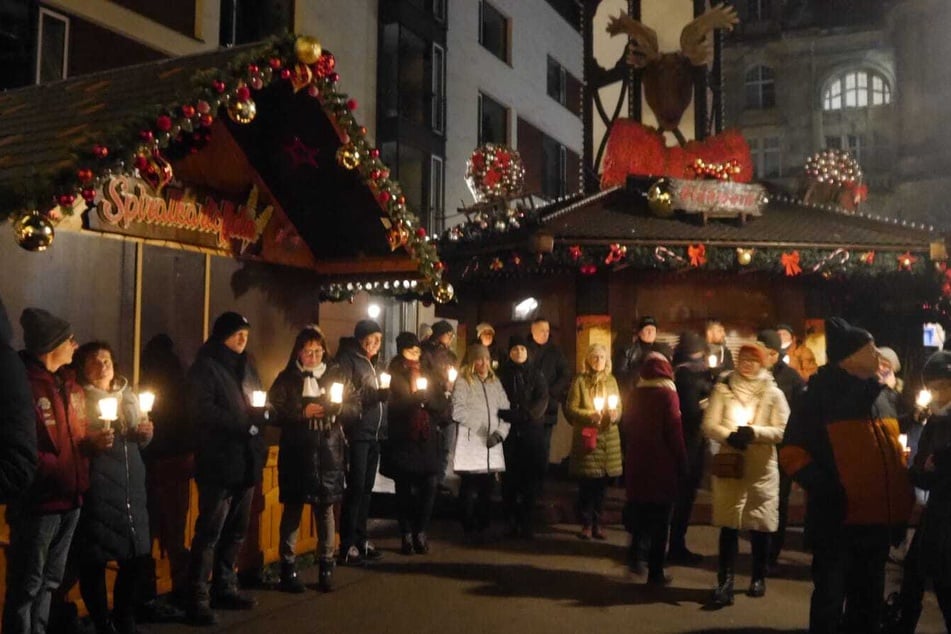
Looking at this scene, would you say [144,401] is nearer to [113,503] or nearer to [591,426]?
[113,503]

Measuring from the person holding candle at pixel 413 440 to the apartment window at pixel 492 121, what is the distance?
18.6 meters

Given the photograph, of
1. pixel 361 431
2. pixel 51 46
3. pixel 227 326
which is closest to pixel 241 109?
pixel 227 326

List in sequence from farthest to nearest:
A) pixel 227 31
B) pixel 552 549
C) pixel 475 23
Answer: pixel 475 23
pixel 227 31
pixel 552 549

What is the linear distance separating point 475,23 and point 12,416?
24504 millimetres

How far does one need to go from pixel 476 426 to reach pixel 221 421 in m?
3.46

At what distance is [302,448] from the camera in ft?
22.9

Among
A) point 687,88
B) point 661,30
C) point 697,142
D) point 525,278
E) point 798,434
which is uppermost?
point 661,30

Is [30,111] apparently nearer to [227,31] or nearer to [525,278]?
[525,278]

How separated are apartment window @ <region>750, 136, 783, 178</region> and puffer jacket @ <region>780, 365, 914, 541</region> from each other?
50.3 metres

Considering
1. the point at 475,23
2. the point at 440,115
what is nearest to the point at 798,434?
the point at 440,115

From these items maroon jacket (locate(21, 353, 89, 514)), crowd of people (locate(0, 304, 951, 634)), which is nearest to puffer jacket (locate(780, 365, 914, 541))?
crowd of people (locate(0, 304, 951, 634))

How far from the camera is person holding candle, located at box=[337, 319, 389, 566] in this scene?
7742mm

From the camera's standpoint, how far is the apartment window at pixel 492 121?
86.8 feet

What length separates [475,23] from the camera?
25750 mm
